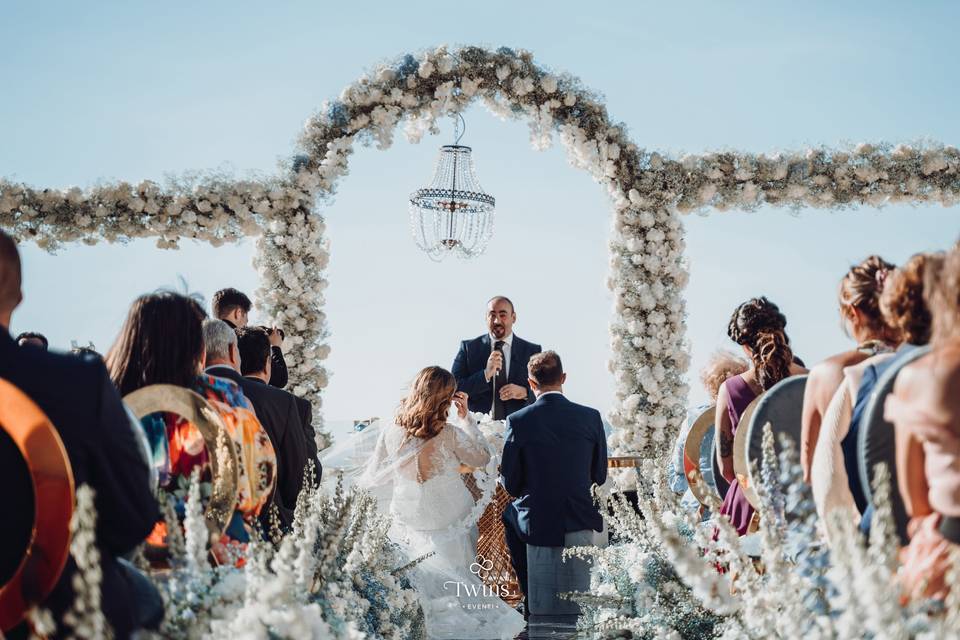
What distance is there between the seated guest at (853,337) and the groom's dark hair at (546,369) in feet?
10.8

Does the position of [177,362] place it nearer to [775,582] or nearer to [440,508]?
[775,582]

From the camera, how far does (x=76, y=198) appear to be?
934cm

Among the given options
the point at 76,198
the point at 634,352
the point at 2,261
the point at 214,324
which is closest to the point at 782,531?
the point at 2,261

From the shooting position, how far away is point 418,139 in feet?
31.5

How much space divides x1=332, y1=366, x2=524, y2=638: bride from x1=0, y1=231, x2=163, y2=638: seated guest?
402cm

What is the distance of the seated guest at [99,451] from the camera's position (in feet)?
7.13

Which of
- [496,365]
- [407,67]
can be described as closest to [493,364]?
[496,365]

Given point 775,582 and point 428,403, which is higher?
point 428,403

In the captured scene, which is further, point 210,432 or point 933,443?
point 210,432

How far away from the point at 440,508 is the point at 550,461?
28.0 inches

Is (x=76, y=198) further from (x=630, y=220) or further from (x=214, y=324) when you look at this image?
(x=214, y=324)

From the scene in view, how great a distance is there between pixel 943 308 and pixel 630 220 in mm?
7466

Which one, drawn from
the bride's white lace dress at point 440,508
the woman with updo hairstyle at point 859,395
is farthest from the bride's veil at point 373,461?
the woman with updo hairstyle at point 859,395

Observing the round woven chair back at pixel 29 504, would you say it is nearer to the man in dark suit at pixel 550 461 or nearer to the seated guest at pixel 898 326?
the seated guest at pixel 898 326
